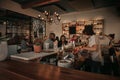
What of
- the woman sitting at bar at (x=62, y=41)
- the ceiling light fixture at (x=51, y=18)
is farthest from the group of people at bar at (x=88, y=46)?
the ceiling light fixture at (x=51, y=18)

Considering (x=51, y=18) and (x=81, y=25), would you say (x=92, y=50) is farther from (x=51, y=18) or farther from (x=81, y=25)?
(x=51, y=18)

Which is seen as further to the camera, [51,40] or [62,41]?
[62,41]

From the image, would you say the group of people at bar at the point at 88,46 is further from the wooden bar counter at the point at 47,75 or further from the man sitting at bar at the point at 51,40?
the wooden bar counter at the point at 47,75

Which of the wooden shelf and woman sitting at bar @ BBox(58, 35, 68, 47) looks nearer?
the wooden shelf

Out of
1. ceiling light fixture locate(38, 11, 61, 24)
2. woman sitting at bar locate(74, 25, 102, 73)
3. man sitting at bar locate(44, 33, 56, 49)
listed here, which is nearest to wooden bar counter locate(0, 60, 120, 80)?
woman sitting at bar locate(74, 25, 102, 73)

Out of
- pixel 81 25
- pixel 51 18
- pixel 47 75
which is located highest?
pixel 51 18

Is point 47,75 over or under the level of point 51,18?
under

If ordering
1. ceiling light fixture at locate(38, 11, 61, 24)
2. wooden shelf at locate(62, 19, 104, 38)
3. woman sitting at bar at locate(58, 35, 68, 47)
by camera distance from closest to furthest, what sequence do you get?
wooden shelf at locate(62, 19, 104, 38) < woman sitting at bar at locate(58, 35, 68, 47) < ceiling light fixture at locate(38, 11, 61, 24)

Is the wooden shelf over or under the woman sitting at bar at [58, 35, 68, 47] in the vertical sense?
over

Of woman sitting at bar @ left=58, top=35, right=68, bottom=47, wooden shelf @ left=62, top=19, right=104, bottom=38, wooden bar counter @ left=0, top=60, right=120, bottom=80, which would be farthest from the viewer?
woman sitting at bar @ left=58, top=35, right=68, bottom=47

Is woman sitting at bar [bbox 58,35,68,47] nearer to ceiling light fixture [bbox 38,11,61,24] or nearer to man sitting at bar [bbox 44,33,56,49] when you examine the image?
man sitting at bar [bbox 44,33,56,49]

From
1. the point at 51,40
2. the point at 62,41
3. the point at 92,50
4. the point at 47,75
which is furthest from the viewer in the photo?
the point at 62,41

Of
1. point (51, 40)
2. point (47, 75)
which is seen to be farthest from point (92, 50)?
point (47, 75)

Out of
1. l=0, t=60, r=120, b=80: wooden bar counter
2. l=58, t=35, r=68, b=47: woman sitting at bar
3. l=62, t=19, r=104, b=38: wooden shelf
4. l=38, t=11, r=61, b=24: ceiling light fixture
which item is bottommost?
l=0, t=60, r=120, b=80: wooden bar counter
